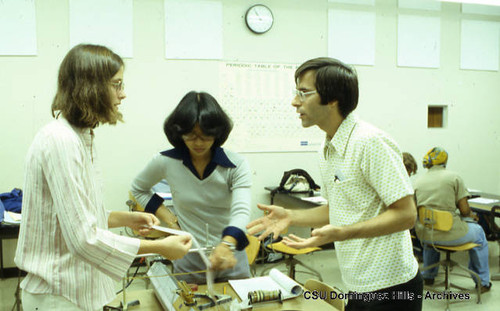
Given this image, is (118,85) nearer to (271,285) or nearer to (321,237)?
(321,237)

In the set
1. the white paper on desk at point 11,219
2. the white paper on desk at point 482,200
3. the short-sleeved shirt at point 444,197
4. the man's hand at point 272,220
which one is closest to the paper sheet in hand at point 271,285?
the man's hand at point 272,220

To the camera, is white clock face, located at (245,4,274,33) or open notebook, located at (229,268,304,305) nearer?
open notebook, located at (229,268,304,305)

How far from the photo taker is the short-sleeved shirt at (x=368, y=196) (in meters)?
1.35

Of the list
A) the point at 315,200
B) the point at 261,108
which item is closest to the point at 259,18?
the point at 261,108

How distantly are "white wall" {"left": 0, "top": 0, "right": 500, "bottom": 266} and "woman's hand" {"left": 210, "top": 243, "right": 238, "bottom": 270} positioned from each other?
10.1 feet

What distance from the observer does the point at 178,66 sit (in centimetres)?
455

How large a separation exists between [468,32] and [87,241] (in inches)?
234

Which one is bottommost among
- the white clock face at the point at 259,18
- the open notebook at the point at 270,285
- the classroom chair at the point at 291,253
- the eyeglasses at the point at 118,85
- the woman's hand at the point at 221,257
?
the classroom chair at the point at 291,253

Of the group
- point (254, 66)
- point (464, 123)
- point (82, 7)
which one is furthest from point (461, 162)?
point (82, 7)

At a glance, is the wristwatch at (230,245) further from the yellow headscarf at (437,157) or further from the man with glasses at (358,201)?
the yellow headscarf at (437,157)

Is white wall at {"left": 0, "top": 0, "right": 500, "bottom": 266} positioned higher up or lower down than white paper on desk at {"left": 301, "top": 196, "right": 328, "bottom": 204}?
higher up

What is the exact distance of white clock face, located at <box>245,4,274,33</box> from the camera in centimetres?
468

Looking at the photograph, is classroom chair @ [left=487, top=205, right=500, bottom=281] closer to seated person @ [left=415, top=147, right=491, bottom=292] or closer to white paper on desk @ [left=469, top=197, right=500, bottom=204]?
white paper on desk @ [left=469, top=197, right=500, bottom=204]

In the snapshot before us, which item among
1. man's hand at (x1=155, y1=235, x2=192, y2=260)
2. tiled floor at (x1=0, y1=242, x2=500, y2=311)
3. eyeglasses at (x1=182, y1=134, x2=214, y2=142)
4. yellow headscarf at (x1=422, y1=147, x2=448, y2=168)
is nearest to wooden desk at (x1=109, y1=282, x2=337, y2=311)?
man's hand at (x1=155, y1=235, x2=192, y2=260)
